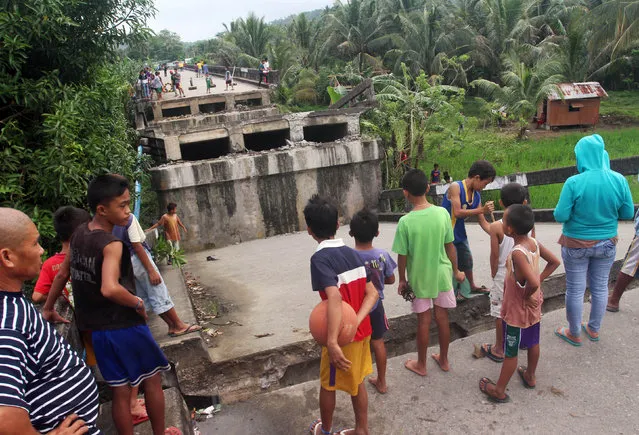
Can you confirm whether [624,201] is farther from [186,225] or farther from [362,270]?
[186,225]

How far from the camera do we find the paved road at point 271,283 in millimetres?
4258

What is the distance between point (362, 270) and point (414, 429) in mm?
1100

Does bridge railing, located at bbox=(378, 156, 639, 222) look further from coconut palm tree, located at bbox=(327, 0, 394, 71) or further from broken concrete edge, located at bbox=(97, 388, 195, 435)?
coconut palm tree, located at bbox=(327, 0, 394, 71)

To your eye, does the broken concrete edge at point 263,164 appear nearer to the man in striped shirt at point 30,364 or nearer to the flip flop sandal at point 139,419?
the flip flop sandal at point 139,419

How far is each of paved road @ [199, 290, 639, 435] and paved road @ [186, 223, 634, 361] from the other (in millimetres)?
713

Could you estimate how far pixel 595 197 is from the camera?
3.40 metres

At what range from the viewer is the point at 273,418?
3125 mm

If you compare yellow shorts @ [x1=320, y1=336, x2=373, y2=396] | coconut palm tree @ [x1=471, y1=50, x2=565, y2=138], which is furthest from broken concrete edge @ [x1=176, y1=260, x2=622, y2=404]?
coconut palm tree @ [x1=471, y1=50, x2=565, y2=138]

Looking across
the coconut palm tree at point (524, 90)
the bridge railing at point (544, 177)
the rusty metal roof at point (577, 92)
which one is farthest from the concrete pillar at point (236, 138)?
the rusty metal roof at point (577, 92)

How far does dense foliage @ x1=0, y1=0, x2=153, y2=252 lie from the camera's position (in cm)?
430

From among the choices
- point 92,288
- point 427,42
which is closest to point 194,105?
point 427,42

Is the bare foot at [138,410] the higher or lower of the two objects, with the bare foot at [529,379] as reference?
higher

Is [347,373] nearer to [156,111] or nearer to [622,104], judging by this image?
[156,111]

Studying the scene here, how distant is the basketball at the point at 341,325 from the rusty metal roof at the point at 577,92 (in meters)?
18.0
